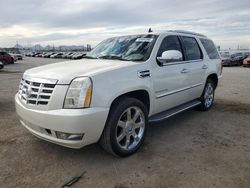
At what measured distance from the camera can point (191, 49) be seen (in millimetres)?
5098

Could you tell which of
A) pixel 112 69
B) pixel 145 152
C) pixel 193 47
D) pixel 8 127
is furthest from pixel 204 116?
pixel 8 127

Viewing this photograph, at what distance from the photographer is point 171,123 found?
5020 millimetres

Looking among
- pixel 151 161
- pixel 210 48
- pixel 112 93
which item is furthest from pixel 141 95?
pixel 210 48

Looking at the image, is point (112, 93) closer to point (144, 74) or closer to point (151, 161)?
point (144, 74)

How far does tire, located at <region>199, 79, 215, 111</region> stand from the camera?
5.73 meters

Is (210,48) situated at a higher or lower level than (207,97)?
higher

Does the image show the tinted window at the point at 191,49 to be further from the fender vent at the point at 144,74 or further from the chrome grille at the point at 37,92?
the chrome grille at the point at 37,92

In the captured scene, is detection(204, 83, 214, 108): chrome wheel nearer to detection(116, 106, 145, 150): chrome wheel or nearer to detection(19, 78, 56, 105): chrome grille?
detection(116, 106, 145, 150): chrome wheel

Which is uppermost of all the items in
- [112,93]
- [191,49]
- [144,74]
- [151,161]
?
[191,49]

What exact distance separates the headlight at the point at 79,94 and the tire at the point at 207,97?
11.7 feet

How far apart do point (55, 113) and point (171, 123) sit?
2.79 metres

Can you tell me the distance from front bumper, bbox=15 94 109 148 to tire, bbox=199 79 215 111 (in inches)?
134

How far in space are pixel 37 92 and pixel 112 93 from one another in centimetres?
100

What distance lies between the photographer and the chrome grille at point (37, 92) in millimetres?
3055
